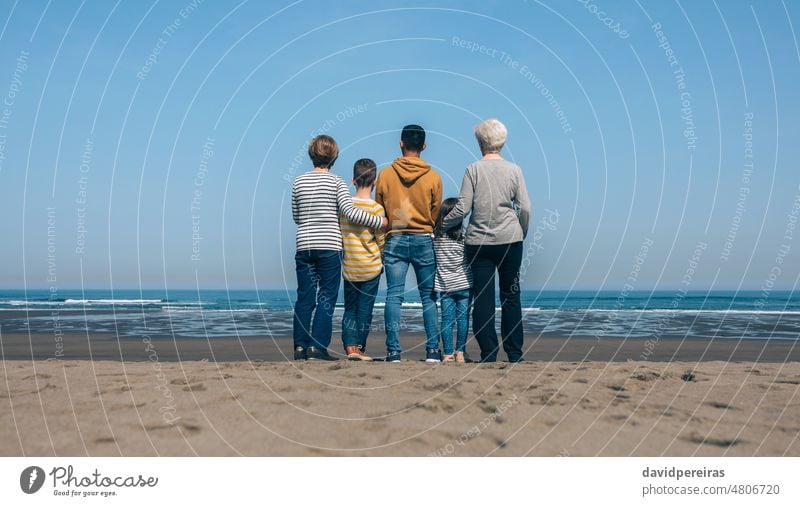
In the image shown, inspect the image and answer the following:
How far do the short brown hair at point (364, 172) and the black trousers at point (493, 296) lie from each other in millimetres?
1218

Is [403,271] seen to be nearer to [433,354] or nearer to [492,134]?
[433,354]

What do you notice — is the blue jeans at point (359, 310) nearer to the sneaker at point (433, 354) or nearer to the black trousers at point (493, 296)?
the sneaker at point (433, 354)

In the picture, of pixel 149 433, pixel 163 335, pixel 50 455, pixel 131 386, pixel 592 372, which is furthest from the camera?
pixel 163 335

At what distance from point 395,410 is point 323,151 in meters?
3.35

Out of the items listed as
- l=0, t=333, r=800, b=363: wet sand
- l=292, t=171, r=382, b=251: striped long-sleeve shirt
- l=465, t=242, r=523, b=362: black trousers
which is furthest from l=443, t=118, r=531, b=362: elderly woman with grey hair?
l=0, t=333, r=800, b=363: wet sand

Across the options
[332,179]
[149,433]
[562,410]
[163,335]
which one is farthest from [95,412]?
[163,335]

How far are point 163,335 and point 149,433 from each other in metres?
9.65

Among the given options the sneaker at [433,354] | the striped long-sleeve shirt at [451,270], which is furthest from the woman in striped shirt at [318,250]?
the sneaker at [433,354]

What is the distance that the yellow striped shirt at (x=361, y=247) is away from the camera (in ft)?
21.1

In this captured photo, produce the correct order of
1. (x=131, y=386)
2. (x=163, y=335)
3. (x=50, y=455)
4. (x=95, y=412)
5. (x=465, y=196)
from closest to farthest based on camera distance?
1. (x=50, y=455)
2. (x=95, y=412)
3. (x=131, y=386)
4. (x=465, y=196)
5. (x=163, y=335)

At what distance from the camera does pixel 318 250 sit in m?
6.21

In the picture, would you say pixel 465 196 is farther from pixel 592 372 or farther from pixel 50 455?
pixel 50 455

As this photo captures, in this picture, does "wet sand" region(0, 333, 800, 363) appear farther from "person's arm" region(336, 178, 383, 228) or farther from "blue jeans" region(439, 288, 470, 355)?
"person's arm" region(336, 178, 383, 228)

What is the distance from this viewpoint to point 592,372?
217 inches
